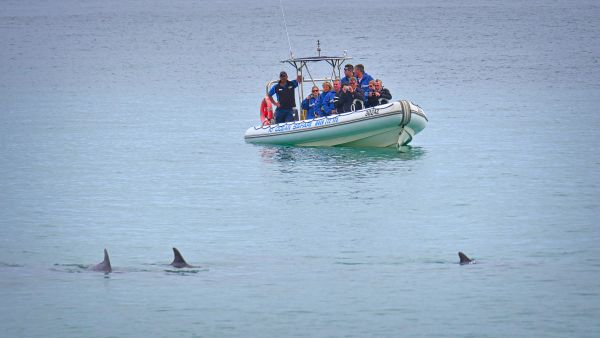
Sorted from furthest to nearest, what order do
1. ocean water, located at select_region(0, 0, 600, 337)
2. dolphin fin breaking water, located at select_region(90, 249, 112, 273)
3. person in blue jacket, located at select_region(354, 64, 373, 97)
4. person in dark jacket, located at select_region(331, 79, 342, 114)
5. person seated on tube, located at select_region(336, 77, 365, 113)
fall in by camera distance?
1. person in blue jacket, located at select_region(354, 64, 373, 97)
2. person in dark jacket, located at select_region(331, 79, 342, 114)
3. person seated on tube, located at select_region(336, 77, 365, 113)
4. dolphin fin breaking water, located at select_region(90, 249, 112, 273)
5. ocean water, located at select_region(0, 0, 600, 337)

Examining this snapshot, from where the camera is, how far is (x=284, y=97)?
30.0 meters

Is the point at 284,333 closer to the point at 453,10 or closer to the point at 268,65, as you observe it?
the point at 268,65

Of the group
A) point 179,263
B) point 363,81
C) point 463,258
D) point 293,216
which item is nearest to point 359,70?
point 363,81

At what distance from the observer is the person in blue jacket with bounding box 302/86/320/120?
96.8ft

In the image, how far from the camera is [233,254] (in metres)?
19.4

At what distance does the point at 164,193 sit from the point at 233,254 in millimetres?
7221

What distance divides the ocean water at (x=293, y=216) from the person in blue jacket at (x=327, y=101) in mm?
1123

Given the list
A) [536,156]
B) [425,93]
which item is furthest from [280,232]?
[425,93]

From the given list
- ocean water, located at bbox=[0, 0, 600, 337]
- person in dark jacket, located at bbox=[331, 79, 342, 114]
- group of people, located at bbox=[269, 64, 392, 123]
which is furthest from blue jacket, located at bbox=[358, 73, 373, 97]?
ocean water, located at bbox=[0, 0, 600, 337]

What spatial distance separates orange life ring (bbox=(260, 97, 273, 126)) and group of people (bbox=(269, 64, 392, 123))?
0.59 metres

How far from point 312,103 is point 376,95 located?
177 cm

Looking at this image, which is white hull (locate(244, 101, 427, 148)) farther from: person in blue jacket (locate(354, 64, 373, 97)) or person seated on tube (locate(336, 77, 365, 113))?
person in blue jacket (locate(354, 64, 373, 97))

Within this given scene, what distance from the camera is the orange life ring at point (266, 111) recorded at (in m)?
30.6

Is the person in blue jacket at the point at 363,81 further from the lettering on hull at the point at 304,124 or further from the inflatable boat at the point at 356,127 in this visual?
the lettering on hull at the point at 304,124
